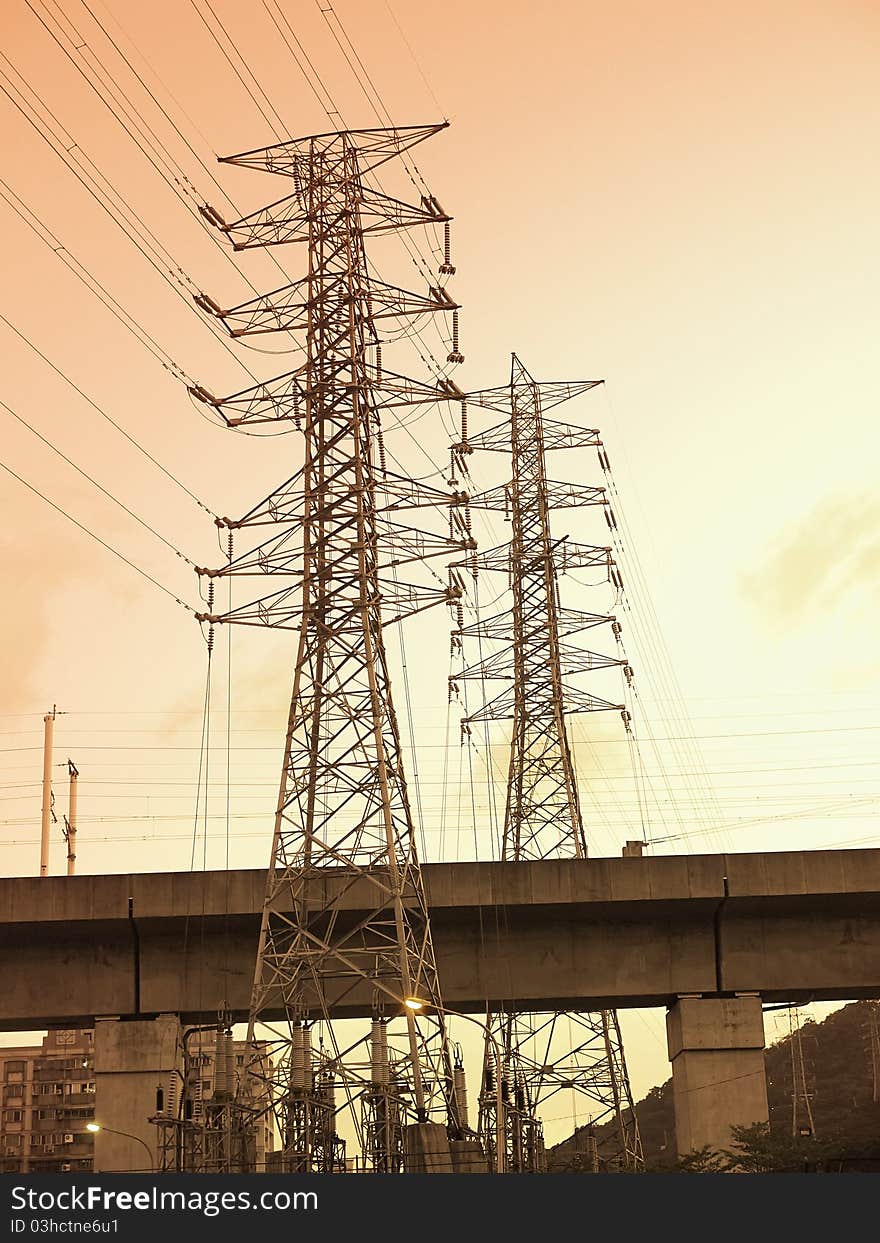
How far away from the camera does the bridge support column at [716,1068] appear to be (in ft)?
129

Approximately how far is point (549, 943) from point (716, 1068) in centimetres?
522

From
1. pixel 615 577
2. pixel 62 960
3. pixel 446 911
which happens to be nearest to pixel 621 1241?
pixel 446 911

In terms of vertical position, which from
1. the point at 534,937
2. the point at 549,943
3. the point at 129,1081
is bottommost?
the point at 129,1081

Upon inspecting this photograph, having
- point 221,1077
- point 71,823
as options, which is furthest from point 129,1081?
point 71,823

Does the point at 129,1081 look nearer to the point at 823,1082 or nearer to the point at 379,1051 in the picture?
the point at 379,1051

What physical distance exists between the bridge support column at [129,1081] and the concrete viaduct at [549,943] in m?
0.08

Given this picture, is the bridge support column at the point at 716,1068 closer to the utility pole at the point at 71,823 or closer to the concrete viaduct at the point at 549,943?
the concrete viaduct at the point at 549,943

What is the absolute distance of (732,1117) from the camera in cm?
3938

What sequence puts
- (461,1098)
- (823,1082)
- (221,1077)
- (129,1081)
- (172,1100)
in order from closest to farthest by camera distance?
(461,1098) → (221,1077) → (172,1100) → (129,1081) → (823,1082)

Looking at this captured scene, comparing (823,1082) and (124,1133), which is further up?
(823,1082)

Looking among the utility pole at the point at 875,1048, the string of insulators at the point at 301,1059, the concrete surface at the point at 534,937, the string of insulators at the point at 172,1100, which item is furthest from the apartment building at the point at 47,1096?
the string of insulators at the point at 301,1059

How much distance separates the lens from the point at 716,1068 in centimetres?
4038

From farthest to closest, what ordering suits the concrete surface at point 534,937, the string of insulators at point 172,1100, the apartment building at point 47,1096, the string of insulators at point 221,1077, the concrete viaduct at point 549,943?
1. the apartment building at point 47,1096
2. the concrete surface at point 534,937
3. the concrete viaduct at point 549,943
4. the string of insulators at point 172,1100
5. the string of insulators at point 221,1077

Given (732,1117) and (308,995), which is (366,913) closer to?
(308,995)
